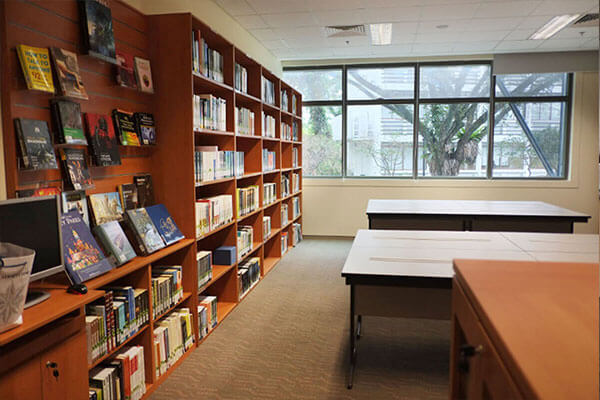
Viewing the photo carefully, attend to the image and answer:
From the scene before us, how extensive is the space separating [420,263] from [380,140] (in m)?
4.93

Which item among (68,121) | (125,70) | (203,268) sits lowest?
(203,268)

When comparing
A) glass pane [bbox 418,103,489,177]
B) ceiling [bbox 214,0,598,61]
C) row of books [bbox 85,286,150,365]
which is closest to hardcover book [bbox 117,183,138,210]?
row of books [bbox 85,286,150,365]

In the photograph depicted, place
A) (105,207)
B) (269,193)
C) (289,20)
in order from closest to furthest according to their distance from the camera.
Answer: (105,207) < (289,20) < (269,193)

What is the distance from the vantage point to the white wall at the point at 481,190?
21.5ft

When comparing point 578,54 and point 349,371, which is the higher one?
point 578,54

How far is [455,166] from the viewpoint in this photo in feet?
23.0

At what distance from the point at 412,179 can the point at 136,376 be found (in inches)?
218

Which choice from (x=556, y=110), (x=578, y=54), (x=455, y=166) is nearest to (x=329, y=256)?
(x=455, y=166)

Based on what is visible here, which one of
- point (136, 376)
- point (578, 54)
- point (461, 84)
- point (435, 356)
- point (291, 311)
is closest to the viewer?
point (136, 376)

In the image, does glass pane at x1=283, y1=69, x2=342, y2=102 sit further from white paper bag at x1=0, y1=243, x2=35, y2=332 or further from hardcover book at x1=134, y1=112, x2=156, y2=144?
white paper bag at x1=0, y1=243, x2=35, y2=332

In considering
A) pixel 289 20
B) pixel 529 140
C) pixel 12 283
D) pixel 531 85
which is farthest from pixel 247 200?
pixel 531 85

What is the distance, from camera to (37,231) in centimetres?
185

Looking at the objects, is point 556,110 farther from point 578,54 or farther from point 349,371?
point 349,371

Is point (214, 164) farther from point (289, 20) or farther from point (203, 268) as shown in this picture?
point (289, 20)
